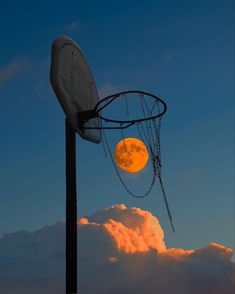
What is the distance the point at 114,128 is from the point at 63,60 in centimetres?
242

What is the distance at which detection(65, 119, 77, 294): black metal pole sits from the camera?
36.5ft

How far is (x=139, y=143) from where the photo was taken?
548 inches

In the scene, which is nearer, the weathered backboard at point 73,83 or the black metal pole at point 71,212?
the weathered backboard at point 73,83

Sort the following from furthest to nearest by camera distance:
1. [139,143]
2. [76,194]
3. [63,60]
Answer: [139,143] → [76,194] → [63,60]

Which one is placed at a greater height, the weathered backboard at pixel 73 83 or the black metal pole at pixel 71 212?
Answer: the weathered backboard at pixel 73 83

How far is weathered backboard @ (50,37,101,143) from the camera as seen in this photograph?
1030cm

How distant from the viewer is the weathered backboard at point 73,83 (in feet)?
33.8

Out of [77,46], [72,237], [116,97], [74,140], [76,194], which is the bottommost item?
[72,237]

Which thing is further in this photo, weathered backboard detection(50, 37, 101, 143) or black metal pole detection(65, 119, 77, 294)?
black metal pole detection(65, 119, 77, 294)

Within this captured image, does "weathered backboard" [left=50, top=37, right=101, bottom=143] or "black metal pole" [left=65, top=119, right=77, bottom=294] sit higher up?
"weathered backboard" [left=50, top=37, right=101, bottom=143]

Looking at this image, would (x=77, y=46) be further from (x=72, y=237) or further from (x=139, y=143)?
(x=72, y=237)

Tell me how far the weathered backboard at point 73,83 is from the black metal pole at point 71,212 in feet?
1.08

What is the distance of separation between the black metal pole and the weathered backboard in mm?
330

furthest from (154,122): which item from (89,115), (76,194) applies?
(76,194)
